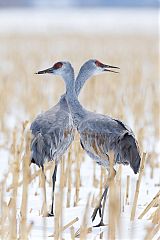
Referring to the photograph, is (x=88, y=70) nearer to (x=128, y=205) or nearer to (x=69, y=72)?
(x=69, y=72)

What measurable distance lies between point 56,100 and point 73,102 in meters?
4.37

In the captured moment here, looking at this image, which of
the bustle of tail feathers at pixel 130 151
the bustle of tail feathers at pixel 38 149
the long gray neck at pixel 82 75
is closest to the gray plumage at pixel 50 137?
the bustle of tail feathers at pixel 38 149

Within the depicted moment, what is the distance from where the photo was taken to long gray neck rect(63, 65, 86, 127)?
14.0 ft

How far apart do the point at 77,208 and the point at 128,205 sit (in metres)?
0.33

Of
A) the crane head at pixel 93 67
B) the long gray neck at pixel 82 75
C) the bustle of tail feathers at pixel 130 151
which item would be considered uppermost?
the crane head at pixel 93 67

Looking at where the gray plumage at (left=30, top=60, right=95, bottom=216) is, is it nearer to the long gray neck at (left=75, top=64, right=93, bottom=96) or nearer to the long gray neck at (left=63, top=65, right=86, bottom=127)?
the long gray neck at (left=63, top=65, right=86, bottom=127)

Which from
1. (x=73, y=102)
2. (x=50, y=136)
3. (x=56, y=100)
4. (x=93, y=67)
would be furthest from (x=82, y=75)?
(x=56, y=100)

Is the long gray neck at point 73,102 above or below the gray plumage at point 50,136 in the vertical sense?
above

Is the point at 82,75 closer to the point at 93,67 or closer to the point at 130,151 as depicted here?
the point at 93,67

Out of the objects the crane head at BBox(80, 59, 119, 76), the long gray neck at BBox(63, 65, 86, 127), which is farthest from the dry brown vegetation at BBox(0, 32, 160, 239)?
the crane head at BBox(80, 59, 119, 76)

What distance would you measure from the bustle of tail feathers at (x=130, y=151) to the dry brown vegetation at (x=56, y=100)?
0.17 m

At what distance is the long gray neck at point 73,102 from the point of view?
168 inches

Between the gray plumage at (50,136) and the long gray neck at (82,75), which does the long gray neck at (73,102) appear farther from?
the long gray neck at (82,75)

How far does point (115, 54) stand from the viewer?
14.0 metres
